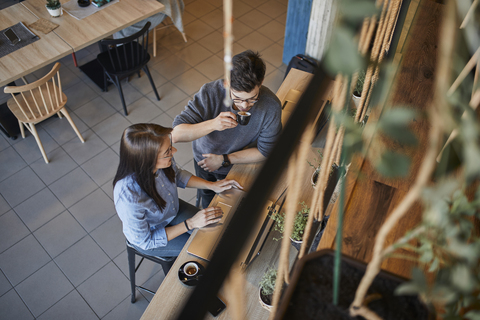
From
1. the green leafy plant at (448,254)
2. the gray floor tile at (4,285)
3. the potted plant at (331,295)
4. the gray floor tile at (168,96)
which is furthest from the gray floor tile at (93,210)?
the green leafy plant at (448,254)

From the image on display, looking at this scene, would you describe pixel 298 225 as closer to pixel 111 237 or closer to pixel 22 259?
pixel 111 237

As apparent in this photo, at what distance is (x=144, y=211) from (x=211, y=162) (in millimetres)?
639

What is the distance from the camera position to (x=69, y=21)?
3814 millimetres

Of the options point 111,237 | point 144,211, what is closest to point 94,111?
point 111,237

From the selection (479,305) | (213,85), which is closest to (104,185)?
(213,85)

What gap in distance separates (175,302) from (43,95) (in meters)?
2.83

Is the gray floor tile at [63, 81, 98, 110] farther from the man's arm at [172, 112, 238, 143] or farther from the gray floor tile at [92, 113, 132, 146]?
the man's arm at [172, 112, 238, 143]

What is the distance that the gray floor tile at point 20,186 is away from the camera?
3.67 metres

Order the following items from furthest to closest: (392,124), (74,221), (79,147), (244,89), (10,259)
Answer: (79,147), (74,221), (10,259), (244,89), (392,124)

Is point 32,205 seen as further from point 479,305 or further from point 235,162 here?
point 479,305

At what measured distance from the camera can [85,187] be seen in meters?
3.75

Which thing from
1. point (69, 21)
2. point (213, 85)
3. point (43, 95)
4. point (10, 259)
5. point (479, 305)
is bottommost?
point (10, 259)

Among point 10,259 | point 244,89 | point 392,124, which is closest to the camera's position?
point 392,124

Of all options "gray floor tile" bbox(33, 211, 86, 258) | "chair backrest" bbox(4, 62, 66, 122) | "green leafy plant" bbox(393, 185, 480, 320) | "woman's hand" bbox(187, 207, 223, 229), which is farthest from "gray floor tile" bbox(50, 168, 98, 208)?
"green leafy plant" bbox(393, 185, 480, 320)
